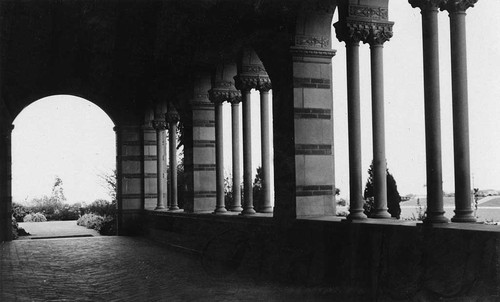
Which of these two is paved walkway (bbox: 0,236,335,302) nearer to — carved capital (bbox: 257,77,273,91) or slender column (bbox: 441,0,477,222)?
slender column (bbox: 441,0,477,222)

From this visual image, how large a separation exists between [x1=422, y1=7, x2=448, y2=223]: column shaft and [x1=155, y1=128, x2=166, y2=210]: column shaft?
34.1 ft

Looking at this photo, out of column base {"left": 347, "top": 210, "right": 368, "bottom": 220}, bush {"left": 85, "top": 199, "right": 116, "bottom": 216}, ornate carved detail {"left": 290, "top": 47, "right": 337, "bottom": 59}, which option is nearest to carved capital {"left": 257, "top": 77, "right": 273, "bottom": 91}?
ornate carved detail {"left": 290, "top": 47, "right": 337, "bottom": 59}

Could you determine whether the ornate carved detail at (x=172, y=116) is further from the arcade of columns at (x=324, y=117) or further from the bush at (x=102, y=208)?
the bush at (x=102, y=208)

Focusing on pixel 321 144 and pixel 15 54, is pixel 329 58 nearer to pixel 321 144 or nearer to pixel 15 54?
pixel 321 144

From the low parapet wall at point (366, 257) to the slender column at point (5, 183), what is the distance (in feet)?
22.2

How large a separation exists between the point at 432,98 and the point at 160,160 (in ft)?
35.2

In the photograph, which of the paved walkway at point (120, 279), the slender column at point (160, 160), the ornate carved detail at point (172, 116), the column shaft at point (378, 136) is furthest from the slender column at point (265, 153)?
the slender column at point (160, 160)

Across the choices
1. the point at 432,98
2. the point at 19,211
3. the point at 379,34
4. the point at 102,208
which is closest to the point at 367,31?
the point at 379,34

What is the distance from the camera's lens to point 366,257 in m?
6.10

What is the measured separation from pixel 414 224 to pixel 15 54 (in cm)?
1030

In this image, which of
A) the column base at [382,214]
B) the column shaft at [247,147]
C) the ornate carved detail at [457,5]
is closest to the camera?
the ornate carved detail at [457,5]

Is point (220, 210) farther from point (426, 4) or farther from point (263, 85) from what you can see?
point (426, 4)

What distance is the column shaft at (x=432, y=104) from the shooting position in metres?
5.40

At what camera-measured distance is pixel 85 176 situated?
24.3 m
